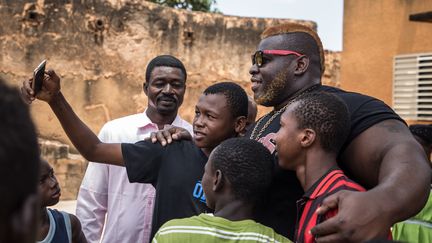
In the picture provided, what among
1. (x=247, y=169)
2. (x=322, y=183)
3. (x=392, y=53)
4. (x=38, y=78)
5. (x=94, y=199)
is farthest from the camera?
(x=392, y=53)

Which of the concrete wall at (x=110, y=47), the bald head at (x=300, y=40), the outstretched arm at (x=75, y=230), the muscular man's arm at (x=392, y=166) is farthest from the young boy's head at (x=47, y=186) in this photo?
the concrete wall at (x=110, y=47)

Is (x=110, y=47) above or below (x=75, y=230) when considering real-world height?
above

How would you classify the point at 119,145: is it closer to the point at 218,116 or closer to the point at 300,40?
the point at 218,116

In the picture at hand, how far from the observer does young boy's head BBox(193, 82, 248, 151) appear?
9.43ft

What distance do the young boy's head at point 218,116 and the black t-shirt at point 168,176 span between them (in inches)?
5.5

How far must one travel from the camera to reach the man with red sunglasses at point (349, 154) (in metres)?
1.82

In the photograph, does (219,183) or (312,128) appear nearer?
(312,128)

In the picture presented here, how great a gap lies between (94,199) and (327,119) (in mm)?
2049

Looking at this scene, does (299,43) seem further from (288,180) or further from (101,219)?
(101,219)

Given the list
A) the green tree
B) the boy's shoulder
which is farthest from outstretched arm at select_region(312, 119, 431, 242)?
the green tree

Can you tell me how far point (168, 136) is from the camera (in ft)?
9.68

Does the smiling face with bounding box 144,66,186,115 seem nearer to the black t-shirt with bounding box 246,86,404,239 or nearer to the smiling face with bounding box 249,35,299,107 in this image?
the smiling face with bounding box 249,35,299,107

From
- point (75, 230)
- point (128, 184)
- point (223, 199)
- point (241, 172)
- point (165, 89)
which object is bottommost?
point (75, 230)

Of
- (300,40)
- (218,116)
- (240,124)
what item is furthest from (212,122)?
(300,40)
